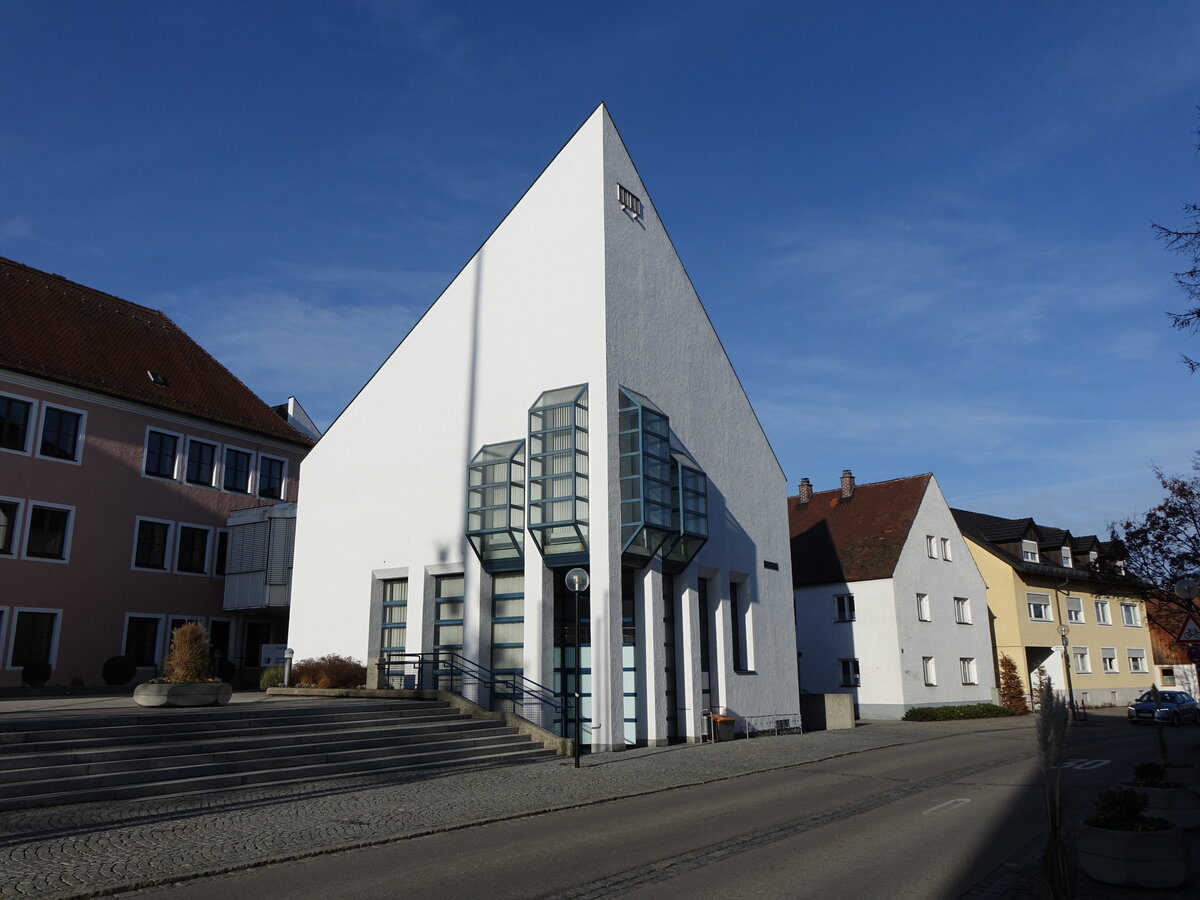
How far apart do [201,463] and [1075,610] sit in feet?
139

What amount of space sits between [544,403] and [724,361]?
25.2ft

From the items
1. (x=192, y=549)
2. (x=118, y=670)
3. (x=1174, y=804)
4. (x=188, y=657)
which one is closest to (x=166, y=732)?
(x=188, y=657)

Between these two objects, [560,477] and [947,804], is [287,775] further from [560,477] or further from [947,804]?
[947,804]

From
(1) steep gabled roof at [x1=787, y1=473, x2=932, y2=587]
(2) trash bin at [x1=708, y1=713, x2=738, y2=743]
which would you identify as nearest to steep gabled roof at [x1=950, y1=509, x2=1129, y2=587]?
(1) steep gabled roof at [x1=787, y1=473, x2=932, y2=587]

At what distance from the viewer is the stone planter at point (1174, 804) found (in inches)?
378

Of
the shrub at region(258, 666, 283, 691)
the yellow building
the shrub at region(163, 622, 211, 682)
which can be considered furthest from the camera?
the yellow building

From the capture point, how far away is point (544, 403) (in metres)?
23.3

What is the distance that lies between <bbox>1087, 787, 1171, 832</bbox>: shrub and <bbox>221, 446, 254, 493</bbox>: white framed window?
3563 centimetres

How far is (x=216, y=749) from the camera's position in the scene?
1485 cm

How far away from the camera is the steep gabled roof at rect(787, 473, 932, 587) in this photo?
37.2m

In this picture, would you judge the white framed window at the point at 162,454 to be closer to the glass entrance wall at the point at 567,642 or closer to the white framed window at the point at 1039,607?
the glass entrance wall at the point at 567,642

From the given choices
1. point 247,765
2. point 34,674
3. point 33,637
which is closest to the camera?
point 247,765

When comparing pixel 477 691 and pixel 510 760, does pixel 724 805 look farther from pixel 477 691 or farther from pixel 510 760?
pixel 477 691

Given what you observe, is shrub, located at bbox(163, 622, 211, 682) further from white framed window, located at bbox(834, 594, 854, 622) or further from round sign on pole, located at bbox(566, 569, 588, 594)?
white framed window, located at bbox(834, 594, 854, 622)
